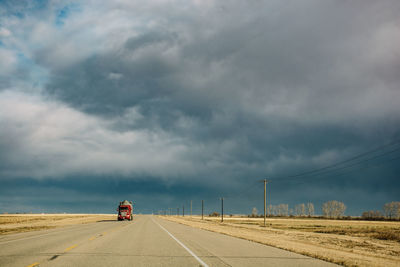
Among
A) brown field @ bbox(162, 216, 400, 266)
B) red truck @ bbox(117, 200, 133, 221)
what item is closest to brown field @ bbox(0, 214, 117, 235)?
red truck @ bbox(117, 200, 133, 221)

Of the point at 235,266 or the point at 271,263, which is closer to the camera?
the point at 235,266

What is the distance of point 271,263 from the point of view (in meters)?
10.8

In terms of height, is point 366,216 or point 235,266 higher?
point 235,266

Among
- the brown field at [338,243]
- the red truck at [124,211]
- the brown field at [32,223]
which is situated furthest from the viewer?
the red truck at [124,211]

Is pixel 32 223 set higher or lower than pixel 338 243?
lower

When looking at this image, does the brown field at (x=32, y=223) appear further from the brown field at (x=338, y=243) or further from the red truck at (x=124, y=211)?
the brown field at (x=338, y=243)

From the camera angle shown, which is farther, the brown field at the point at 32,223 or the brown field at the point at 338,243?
the brown field at the point at 32,223

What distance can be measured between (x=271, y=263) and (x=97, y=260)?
5.82 m

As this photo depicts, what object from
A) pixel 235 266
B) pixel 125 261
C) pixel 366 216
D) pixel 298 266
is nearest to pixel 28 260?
pixel 125 261

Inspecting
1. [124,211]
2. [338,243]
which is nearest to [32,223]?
[124,211]

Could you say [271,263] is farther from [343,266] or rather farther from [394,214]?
[394,214]

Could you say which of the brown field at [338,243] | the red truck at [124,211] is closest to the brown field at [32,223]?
the red truck at [124,211]

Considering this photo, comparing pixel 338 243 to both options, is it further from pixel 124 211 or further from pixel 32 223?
pixel 124 211

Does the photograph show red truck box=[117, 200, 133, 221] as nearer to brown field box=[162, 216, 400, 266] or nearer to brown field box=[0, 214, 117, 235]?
brown field box=[0, 214, 117, 235]
